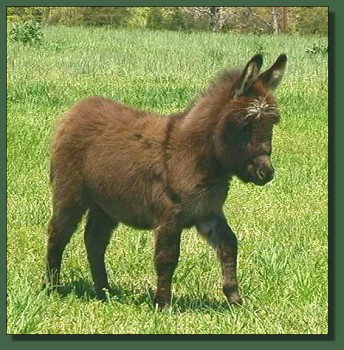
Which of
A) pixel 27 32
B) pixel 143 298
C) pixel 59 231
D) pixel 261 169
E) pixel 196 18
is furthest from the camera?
pixel 27 32

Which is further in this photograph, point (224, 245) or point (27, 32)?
point (27, 32)

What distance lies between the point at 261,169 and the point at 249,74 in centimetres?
56

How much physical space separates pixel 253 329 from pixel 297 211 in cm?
320

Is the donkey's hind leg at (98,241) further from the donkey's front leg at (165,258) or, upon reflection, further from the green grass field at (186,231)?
the donkey's front leg at (165,258)

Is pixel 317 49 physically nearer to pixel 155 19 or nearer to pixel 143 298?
pixel 155 19

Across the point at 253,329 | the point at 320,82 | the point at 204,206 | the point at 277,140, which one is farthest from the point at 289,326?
the point at 320,82

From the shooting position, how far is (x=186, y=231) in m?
8.02

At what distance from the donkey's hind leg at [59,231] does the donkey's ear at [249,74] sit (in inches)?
57.0

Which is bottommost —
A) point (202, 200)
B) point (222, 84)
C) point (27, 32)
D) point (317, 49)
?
point (202, 200)

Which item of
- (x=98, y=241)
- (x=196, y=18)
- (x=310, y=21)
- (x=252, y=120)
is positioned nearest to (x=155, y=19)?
(x=196, y=18)

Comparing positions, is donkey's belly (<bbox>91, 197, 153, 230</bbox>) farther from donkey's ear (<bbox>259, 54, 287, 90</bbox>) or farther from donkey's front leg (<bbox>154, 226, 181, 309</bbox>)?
donkey's ear (<bbox>259, 54, 287, 90</bbox>)

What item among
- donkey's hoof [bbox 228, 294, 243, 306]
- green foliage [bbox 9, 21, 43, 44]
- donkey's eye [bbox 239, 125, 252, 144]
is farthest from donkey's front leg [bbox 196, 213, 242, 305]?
green foliage [bbox 9, 21, 43, 44]

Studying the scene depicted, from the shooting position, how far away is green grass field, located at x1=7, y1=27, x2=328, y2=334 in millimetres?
6070

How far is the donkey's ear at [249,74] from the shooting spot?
5699 mm
